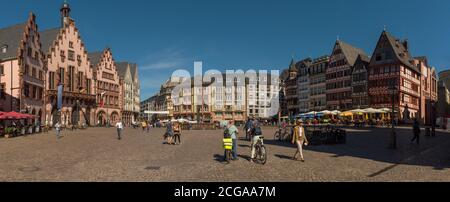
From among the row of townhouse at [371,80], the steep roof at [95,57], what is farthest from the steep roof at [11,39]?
the row of townhouse at [371,80]

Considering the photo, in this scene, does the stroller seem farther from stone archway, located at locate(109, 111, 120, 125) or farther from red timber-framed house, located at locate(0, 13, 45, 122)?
stone archway, located at locate(109, 111, 120, 125)

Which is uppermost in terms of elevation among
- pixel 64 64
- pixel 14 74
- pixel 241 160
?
pixel 64 64

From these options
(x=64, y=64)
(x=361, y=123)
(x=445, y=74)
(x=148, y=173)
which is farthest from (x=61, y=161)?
(x=445, y=74)

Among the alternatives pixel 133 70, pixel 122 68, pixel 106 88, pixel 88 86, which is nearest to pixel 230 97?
pixel 133 70

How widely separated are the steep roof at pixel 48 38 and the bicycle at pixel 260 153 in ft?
193

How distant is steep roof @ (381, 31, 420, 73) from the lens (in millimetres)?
63469

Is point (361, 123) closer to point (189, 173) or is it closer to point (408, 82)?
point (408, 82)

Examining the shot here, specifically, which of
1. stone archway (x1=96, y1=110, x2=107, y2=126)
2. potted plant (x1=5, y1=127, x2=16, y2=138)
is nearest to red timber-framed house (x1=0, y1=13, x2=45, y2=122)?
potted plant (x1=5, y1=127, x2=16, y2=138)

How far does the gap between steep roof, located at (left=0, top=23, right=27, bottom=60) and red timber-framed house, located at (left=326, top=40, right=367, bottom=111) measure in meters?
58.4

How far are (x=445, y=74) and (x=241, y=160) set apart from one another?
370 feet

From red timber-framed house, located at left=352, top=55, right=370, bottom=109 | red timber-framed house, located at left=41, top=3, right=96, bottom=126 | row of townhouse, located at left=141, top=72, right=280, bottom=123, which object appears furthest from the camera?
row of townhouse, located at left=141, top=72, right=280, bottom=123

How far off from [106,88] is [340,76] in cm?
5130

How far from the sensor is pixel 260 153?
13297 mm
